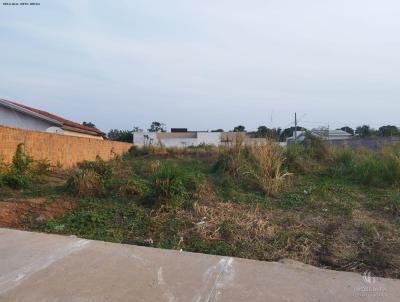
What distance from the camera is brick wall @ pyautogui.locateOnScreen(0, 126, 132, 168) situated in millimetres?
8617

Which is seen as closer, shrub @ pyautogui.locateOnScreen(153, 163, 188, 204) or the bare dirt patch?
the bare dirt patch

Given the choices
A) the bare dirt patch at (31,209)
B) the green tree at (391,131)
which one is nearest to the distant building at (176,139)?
the green tree at (391,131)

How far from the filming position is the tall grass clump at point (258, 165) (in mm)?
7536

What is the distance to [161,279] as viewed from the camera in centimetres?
300

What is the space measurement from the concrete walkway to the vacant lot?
0.49m

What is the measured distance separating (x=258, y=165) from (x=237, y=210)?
284cm

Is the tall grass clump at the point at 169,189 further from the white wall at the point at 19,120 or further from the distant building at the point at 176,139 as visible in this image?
the distant building at the point at 176,139

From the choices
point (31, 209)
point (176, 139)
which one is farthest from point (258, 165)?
point (176, 139)

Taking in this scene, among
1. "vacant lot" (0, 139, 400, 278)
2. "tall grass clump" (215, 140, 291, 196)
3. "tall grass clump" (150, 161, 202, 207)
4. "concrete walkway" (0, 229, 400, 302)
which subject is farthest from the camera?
"tall grass clump" (215, 140, 291, 196)

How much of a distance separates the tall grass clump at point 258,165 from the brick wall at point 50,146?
522cm

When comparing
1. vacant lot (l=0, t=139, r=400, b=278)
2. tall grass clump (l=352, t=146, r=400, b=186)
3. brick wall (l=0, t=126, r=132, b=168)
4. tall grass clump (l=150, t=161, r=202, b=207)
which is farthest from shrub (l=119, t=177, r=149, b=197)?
tall grass clump (l=352, t=146, r=400, b=186)

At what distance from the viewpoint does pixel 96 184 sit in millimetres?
7043

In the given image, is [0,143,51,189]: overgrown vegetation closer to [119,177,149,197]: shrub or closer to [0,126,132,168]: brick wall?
[0,126,132,168]: brick wall

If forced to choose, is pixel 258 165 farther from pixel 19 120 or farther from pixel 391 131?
pixel 391 131
